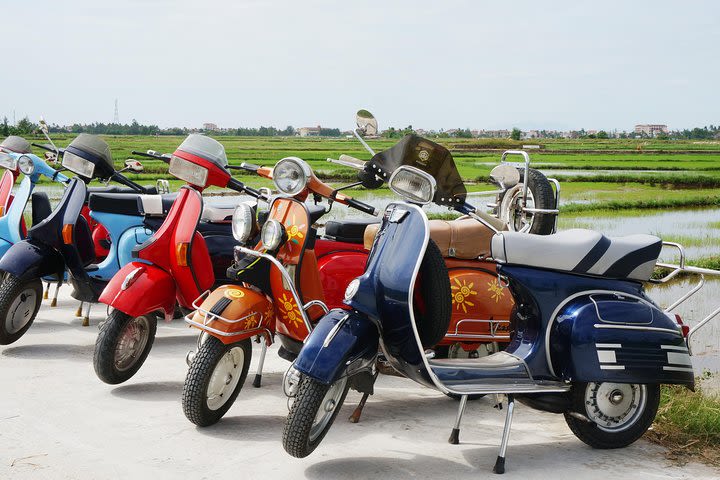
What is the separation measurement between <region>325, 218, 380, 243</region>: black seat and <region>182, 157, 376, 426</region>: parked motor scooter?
25.3 inches

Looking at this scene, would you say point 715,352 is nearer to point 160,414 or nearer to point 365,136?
point 365,136

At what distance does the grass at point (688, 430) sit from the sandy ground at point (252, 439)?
0.35ft

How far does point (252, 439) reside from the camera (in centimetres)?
404

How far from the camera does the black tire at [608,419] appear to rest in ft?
12.9

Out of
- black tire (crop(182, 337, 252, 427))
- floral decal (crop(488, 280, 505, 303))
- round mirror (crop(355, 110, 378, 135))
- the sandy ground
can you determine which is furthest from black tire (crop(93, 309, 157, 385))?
floral decal (crop(488, 280, 505, 303))

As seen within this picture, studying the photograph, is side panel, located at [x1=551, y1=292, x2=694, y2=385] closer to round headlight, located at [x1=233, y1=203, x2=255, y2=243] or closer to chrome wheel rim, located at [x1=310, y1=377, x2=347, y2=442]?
chrome wheel rim, located at [x1=310, y1=377, x2=347, y2=442]

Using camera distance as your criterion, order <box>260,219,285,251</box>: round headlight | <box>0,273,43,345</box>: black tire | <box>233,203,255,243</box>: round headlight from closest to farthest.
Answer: <box>260,219,285,251</box>: round headlight, <box>233,203,255,243</box>: round headlight, <box>0,273,43,345</box>: black tire

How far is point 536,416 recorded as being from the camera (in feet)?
15.0

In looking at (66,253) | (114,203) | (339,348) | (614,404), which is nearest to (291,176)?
(339,348)

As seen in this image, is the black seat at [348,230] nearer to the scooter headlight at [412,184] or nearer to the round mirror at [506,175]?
the round mirror at [506,175]

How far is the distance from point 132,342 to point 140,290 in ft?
1.29

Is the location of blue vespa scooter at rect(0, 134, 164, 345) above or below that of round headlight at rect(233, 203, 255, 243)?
below

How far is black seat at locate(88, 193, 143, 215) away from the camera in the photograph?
6.28 metres

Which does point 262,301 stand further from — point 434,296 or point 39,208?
point 39,208
